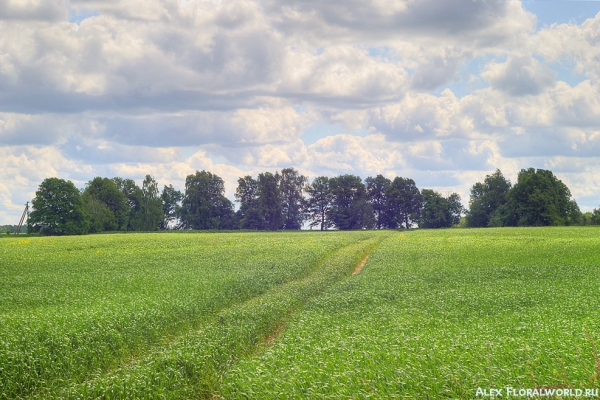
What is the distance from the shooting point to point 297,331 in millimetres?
16844

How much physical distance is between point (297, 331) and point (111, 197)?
4906 inches

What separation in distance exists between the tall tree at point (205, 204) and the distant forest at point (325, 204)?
286mm

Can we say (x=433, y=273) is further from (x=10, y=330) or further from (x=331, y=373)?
(x=10, y=330)

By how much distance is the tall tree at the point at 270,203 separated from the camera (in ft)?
481

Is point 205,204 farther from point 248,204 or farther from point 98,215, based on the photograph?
point 98,215

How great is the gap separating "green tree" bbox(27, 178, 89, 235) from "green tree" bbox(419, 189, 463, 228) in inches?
3516

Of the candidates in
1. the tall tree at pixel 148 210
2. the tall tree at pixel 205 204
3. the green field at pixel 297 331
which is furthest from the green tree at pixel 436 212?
the green field at pixel 297 331

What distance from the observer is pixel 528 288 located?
2389cm

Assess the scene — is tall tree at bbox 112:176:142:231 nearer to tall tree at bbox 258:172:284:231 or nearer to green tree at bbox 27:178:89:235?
green tree at bbox 27:178:89:235

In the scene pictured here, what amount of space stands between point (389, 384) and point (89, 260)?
34378mm

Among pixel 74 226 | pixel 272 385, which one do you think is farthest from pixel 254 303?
pixel 74 226

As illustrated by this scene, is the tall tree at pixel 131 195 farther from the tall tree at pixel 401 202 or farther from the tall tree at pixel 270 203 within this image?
the tall tree at pixel 401 202

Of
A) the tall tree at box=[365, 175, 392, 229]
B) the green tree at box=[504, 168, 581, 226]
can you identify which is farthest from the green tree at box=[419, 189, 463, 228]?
the green tree at box=[504, 168, 581, 226]

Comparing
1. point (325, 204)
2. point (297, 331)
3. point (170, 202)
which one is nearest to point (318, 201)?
point (325, 204)
